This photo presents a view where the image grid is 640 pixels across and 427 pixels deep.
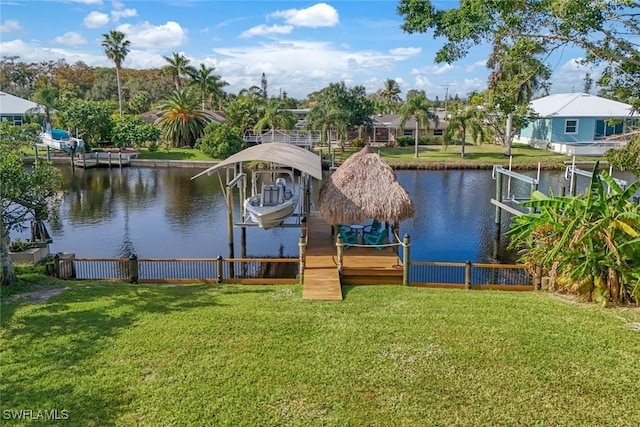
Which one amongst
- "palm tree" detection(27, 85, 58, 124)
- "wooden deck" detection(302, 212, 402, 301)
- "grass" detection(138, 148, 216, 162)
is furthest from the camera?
"palm tree" detection(27, 85, 58, 124)

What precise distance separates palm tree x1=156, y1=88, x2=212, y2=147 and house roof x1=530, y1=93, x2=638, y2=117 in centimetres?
3180

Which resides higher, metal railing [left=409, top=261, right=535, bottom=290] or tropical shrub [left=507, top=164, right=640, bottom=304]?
tropical shrub [left=507, top=164, right=640, bottom=304]

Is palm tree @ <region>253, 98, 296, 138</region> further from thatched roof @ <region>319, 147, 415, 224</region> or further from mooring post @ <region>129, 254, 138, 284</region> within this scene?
mooring post @ <region>129, 254, 138, 284</region>

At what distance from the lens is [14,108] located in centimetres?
5612

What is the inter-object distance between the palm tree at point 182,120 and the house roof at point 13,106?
18015 mm

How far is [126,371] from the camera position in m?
7.56

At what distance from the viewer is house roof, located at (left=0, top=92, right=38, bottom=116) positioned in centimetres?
5484

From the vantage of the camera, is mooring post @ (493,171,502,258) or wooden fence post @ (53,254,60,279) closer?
wooden fence post @ (53,254,60,279)

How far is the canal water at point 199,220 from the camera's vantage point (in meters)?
18.9

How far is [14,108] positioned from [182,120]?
73.1ft

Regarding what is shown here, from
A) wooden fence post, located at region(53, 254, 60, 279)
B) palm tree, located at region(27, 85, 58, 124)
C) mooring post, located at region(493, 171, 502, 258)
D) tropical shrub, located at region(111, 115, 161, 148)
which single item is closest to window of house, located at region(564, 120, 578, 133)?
mooring post, located at region(493, 171, 502, 258)

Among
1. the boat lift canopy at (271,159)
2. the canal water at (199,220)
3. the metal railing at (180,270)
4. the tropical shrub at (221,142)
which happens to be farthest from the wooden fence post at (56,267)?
the tropical shrub at (221,142)

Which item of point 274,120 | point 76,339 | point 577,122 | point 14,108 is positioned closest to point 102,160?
point 274,120

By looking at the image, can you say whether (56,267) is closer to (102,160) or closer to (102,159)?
(102,160)
